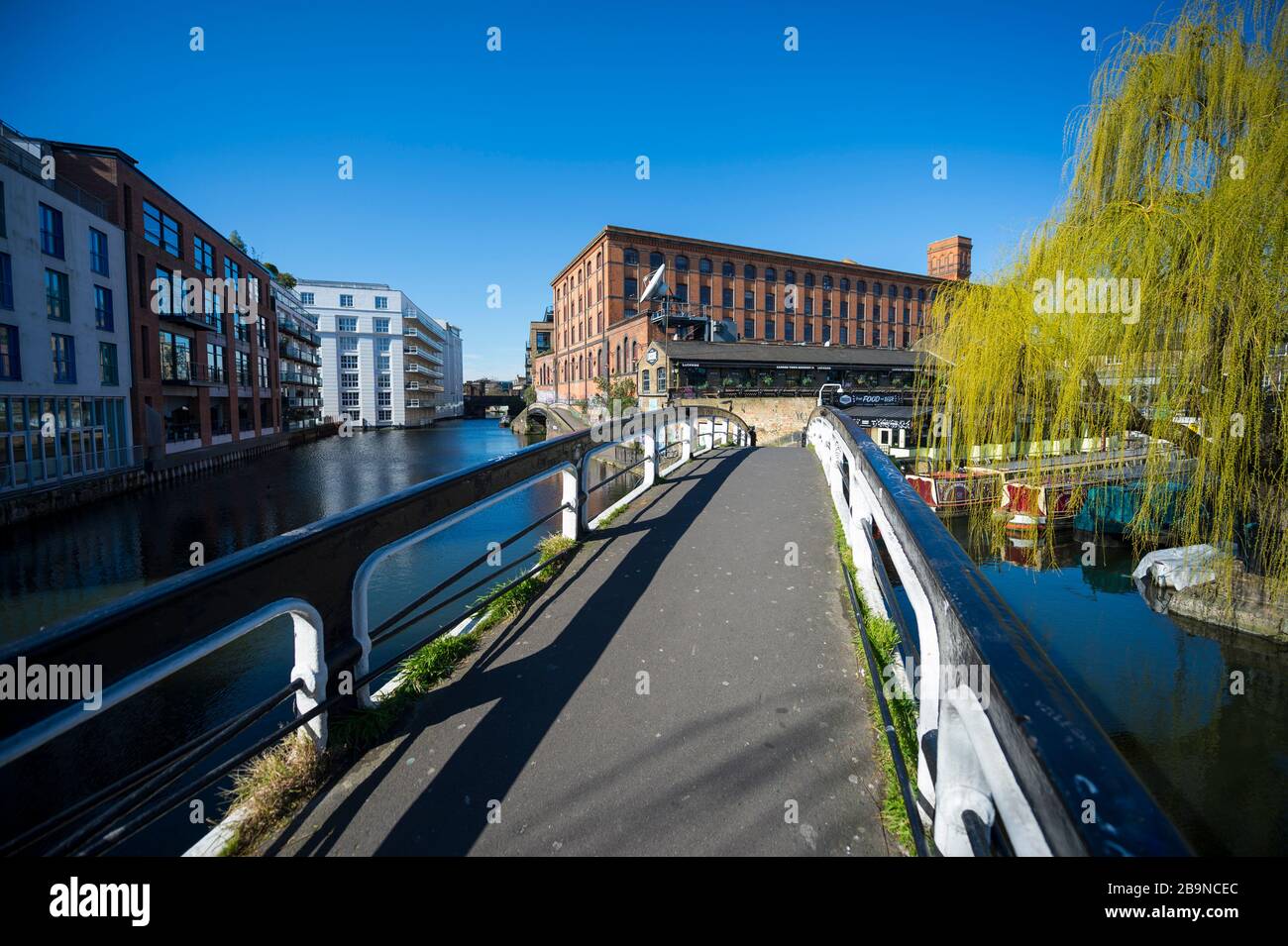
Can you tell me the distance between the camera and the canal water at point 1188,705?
6121mm

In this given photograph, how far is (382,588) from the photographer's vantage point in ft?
44.7

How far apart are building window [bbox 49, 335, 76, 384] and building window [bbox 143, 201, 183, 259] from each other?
383 inches

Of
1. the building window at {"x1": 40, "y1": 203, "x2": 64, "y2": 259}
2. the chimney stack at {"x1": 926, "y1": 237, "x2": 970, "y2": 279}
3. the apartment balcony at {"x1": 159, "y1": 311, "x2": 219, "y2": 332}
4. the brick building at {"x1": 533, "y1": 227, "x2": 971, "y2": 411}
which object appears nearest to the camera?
the building window at {"x1": 40, "y1": 203, "x2": 64, "y2": 259}

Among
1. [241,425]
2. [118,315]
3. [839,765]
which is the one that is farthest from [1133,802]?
[241,425]

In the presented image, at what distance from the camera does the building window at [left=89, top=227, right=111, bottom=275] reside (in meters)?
27.3

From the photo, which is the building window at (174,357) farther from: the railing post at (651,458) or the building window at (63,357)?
the railing post at (651,458)

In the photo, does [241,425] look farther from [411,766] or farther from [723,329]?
[411,766]

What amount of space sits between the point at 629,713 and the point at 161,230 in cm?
4317

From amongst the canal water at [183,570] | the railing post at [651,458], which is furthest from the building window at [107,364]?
the railing post at [651,458]

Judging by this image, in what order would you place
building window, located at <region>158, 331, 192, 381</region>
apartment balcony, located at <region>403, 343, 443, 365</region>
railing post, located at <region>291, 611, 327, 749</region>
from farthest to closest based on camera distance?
apartment balcony, located at <region>403, 343, 443, 365</region> < building window, located at <region>158, 331, 192, 381</region> < railing post, located at <region>291, 611, 327, 749</region>

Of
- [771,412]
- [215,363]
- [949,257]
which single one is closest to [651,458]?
[771,412]

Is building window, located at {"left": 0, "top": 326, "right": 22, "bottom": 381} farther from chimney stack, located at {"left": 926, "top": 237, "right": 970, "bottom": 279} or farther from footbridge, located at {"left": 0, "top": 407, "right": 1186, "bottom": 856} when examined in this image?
chimney stack, located at {"left": 926, "top": 237, "right": 970, "bottom": 279}

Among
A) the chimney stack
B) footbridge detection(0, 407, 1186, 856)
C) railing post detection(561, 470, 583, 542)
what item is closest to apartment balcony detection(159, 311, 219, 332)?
railing post detection(561, 470, 583, 542)

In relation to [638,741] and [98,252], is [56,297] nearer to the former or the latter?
[98,252]
